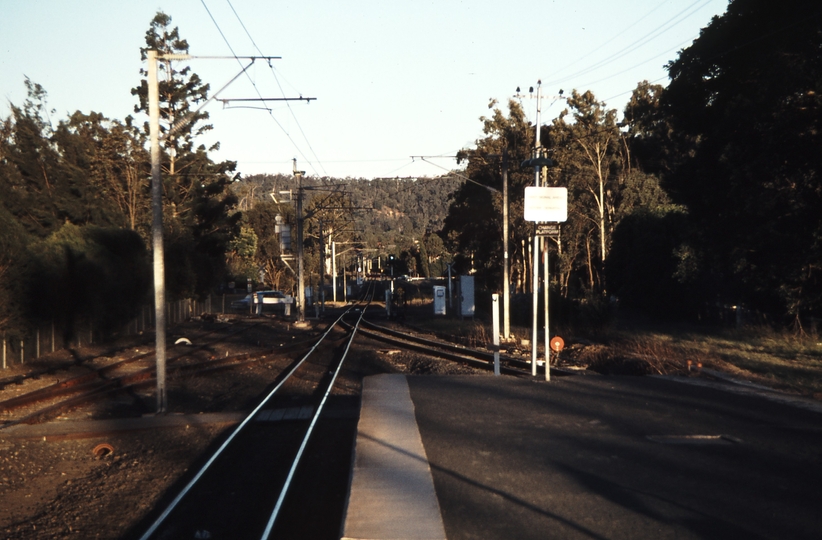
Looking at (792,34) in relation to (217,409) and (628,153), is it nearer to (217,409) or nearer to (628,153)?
(217,409)

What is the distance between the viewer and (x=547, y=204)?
43.0ft

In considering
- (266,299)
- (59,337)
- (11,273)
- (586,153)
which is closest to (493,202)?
(586,153)

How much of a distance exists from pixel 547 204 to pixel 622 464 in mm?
6481

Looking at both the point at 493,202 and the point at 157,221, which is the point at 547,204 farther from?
the point at 493,202

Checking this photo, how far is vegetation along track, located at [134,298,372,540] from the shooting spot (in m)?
7.02

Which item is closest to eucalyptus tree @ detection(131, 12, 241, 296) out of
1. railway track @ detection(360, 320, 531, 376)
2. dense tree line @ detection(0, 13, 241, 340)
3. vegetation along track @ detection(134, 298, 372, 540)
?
dense tree line @ detection(0, 13, 241, 340)

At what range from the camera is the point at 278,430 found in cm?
1193

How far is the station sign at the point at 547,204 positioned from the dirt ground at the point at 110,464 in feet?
18.9

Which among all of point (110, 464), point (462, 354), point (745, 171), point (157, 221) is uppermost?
point (745, 171)

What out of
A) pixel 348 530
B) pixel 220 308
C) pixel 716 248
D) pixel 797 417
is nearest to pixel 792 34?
pixel 716 248

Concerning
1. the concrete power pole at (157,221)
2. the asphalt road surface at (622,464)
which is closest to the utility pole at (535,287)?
the asphalt road surface at (622,464)

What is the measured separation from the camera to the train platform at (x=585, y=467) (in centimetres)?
573

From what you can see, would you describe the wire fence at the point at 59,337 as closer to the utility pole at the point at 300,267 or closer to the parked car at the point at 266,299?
the utility pole at the point at 300,267

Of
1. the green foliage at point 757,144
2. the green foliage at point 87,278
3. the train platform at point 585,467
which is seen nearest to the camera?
the train platform at point 585,467
